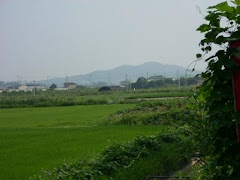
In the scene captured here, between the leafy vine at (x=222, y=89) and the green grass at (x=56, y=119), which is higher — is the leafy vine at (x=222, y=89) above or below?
above

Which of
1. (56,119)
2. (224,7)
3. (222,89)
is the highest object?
(224,7)

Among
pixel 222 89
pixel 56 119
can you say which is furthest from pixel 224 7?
pixel 56 119

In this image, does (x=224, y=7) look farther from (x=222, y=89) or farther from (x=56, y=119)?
(x=56, y=119)

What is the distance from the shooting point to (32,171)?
6.66 metres

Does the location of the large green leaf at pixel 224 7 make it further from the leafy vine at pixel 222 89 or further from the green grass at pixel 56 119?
the green grass at pixel 56 119

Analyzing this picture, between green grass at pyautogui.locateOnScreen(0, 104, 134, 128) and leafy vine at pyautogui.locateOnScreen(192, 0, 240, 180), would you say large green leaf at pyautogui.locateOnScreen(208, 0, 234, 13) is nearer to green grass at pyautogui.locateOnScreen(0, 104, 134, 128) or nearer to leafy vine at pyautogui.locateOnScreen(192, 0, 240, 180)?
leafy vine at pyautogui.locateOnScreen(192, 0, 240, 180)

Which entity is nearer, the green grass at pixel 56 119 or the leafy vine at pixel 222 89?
the leafy vine at pixel 222 89

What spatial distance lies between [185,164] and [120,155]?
1.83 metres

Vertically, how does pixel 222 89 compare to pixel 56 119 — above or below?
above

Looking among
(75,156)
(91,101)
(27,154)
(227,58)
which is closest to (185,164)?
(75,156)

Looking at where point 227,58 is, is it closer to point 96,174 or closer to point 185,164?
point 96,174

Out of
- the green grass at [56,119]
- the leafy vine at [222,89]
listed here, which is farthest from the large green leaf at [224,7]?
the green grass at [56,119]

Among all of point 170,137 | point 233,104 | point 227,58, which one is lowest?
point 170,137

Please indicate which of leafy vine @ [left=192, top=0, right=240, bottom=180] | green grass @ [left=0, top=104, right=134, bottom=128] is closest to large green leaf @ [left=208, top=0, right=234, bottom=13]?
leafy vine @ [left=192, top=0, right=240, bottom=180]
